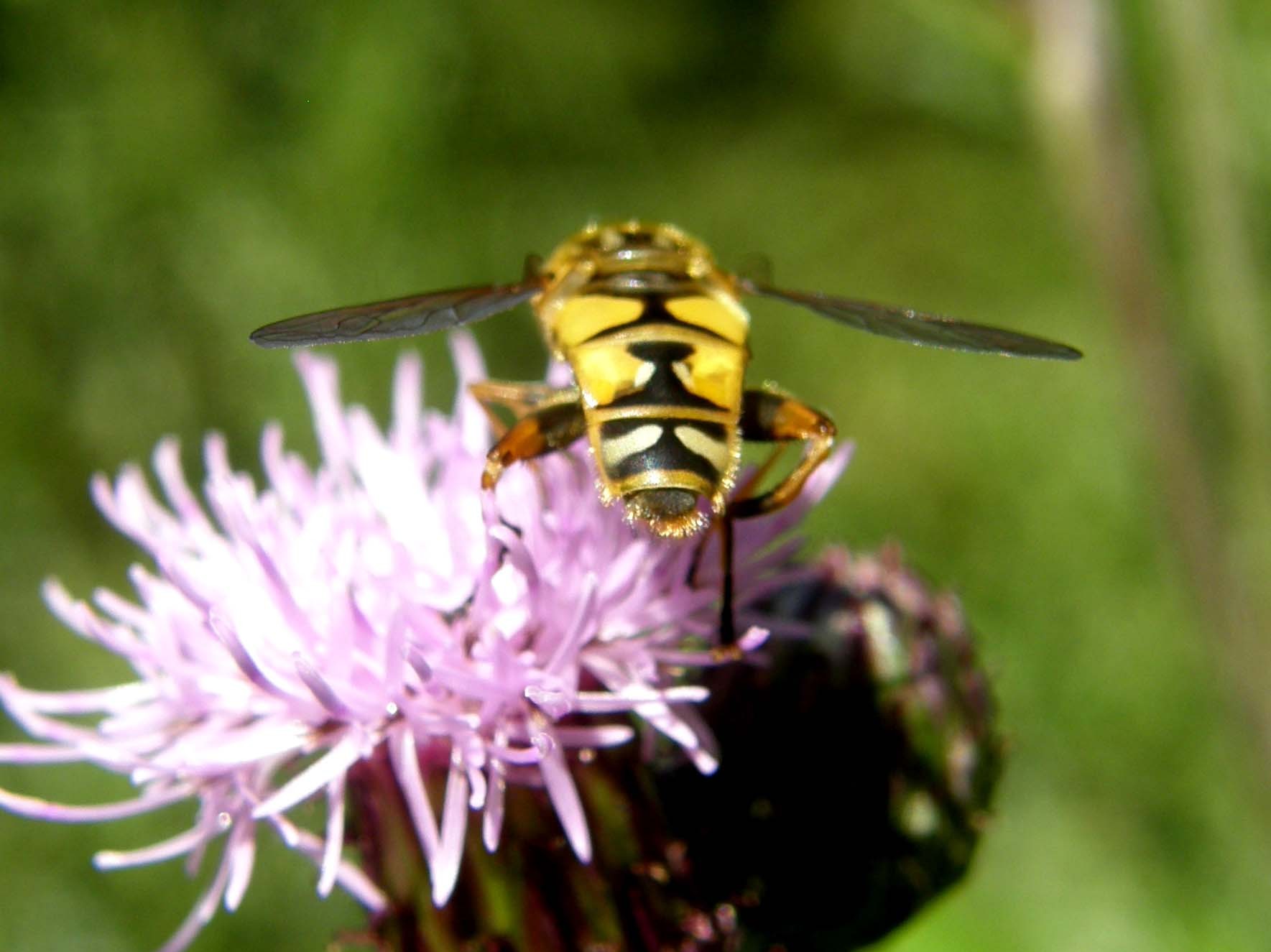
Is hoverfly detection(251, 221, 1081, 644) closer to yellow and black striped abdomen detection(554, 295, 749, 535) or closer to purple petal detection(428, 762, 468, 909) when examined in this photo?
yellow and black striped abdomen detection(554, 295, 749, 535)

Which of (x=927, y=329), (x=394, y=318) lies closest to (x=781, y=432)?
(x=927, y=329)

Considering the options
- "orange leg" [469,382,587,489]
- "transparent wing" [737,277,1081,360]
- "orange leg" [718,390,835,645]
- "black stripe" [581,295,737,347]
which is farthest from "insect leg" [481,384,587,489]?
"transparent wing" [737,277,1081,360]

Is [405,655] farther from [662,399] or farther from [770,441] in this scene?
[770,441]

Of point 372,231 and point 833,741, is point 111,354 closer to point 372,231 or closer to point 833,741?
point 372,231

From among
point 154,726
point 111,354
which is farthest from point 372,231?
point 154,726

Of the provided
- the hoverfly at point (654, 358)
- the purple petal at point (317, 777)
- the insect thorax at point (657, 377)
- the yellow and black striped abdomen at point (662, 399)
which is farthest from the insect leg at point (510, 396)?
the purple petal at point (317, 777)

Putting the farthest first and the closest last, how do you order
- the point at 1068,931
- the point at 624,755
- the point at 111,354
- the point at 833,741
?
the point at 111,354 < the point at 1068,931 < the point at 833,741 < the point at 624,755
